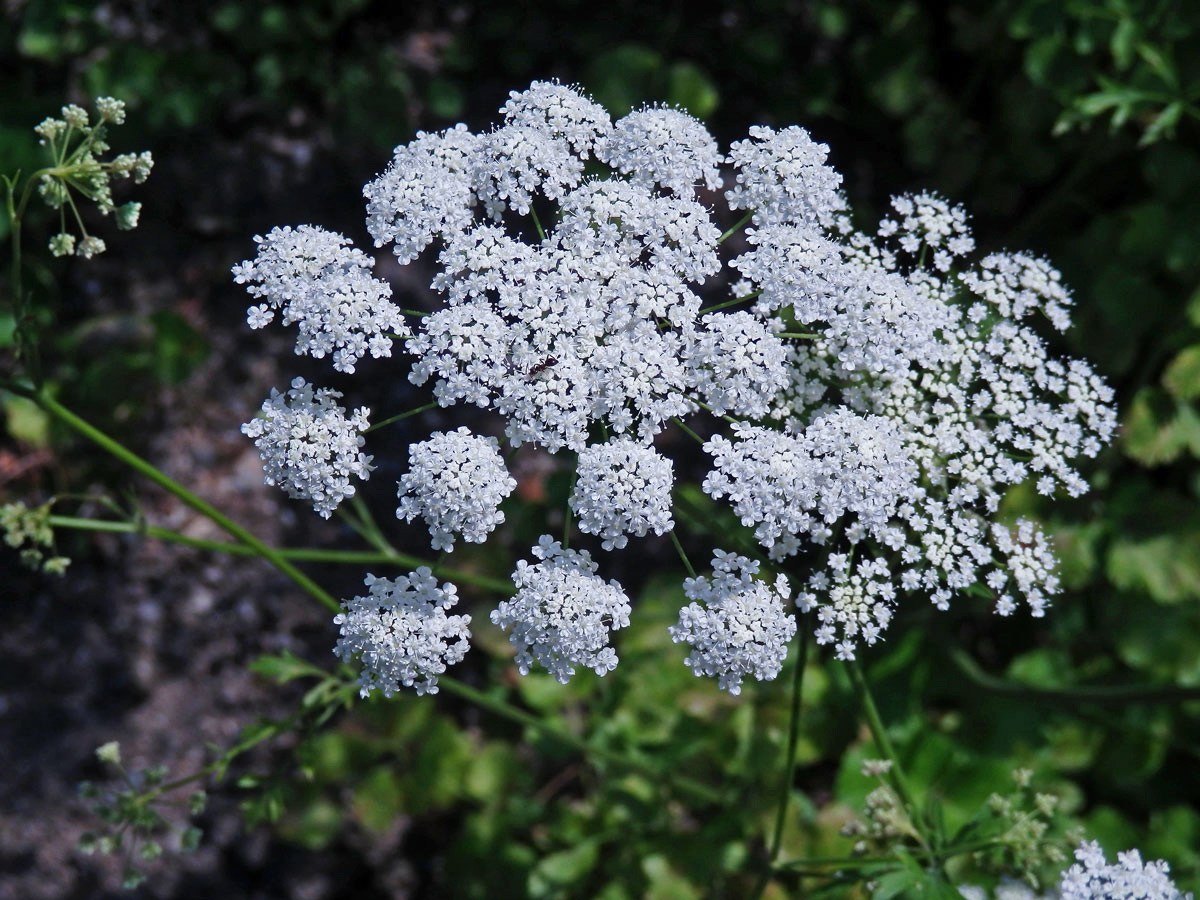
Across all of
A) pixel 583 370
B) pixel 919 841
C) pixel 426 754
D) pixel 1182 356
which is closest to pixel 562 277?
pixel 583 370

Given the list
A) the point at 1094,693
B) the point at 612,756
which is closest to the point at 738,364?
the point at 612,756

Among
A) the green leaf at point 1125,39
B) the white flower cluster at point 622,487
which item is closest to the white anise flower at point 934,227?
the white flower cluster at point 622,487

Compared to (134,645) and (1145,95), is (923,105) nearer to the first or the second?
(1145,95)

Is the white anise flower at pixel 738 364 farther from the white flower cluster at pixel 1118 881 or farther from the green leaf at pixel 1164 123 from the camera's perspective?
the green leaf at pixel 1164 123

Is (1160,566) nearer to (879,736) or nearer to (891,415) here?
(879,736)

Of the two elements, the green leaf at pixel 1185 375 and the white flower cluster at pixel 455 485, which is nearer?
the white flower cluster at pixel 455 485
